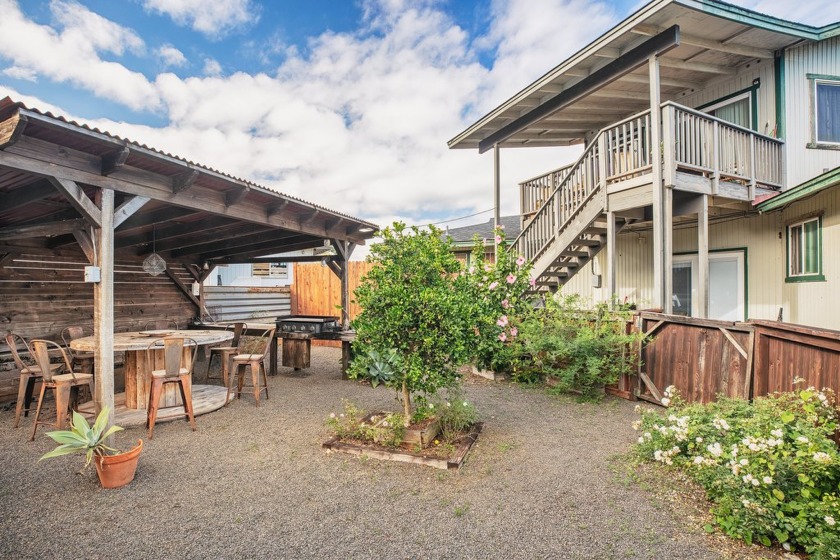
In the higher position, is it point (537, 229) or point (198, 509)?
point (537, 229)

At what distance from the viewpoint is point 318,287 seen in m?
12.7

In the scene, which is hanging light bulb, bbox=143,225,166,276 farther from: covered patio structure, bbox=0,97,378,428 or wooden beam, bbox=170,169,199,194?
wooden beam, bbox=170,169,199,194

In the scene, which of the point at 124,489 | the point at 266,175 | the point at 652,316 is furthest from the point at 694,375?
the point at 266,175

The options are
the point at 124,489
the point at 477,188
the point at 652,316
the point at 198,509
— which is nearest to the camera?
the point at 198,509

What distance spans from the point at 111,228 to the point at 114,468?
7.57 ft

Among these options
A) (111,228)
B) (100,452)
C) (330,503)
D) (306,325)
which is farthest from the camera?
(306,325)

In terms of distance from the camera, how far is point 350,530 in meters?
2.66

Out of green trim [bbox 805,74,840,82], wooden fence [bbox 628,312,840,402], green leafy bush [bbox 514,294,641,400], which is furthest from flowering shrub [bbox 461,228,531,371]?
green trim [bbox 805,74,840,82]

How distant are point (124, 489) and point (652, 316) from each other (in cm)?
602

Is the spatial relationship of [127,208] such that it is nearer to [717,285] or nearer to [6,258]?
[6,258]

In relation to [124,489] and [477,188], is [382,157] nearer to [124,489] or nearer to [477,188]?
[477,188]

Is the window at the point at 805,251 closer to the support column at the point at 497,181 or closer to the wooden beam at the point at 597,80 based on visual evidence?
the wooden beam at the point at 597,80

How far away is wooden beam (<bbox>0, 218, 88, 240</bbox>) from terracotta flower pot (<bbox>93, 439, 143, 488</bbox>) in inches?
97.4

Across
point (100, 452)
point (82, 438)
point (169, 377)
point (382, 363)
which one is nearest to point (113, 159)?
point (169, 377)
